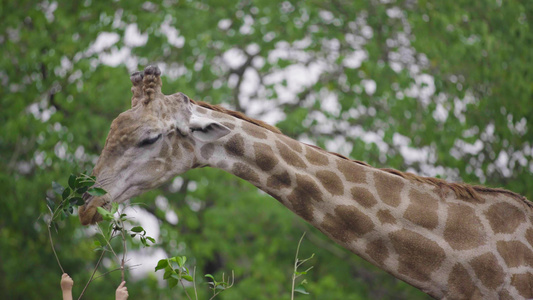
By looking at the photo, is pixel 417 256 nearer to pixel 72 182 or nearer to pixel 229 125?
pixel 229 125

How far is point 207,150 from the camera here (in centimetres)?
462

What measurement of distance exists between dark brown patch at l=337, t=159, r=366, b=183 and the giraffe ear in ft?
2.56

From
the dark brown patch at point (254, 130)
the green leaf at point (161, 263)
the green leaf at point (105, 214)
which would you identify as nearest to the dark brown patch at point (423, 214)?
the dark brown patch at point (254, 130)

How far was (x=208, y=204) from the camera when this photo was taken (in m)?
15.3

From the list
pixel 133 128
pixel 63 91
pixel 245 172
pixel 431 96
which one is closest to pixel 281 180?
pixel 245 172

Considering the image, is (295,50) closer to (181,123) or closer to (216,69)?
(216,69)

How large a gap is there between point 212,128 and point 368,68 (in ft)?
25.2

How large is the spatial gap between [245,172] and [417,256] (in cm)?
119

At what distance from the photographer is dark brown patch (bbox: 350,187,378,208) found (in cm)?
461

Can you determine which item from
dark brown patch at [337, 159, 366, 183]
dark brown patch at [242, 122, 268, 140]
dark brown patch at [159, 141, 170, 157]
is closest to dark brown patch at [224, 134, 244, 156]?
dark brown patch at [242, 122, 268, 140]

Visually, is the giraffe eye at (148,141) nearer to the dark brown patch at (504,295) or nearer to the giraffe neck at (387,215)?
the giraffe neck at (387,215)

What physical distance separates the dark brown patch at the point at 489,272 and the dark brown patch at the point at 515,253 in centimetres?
9

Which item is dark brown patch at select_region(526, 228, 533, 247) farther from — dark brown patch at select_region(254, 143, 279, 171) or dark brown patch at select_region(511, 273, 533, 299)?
dark brown patch at select_region(254, 143, 279, 171)

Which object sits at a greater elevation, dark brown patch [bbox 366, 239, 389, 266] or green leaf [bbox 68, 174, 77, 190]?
green leaf [bbox 68, 174, 77, 190]
